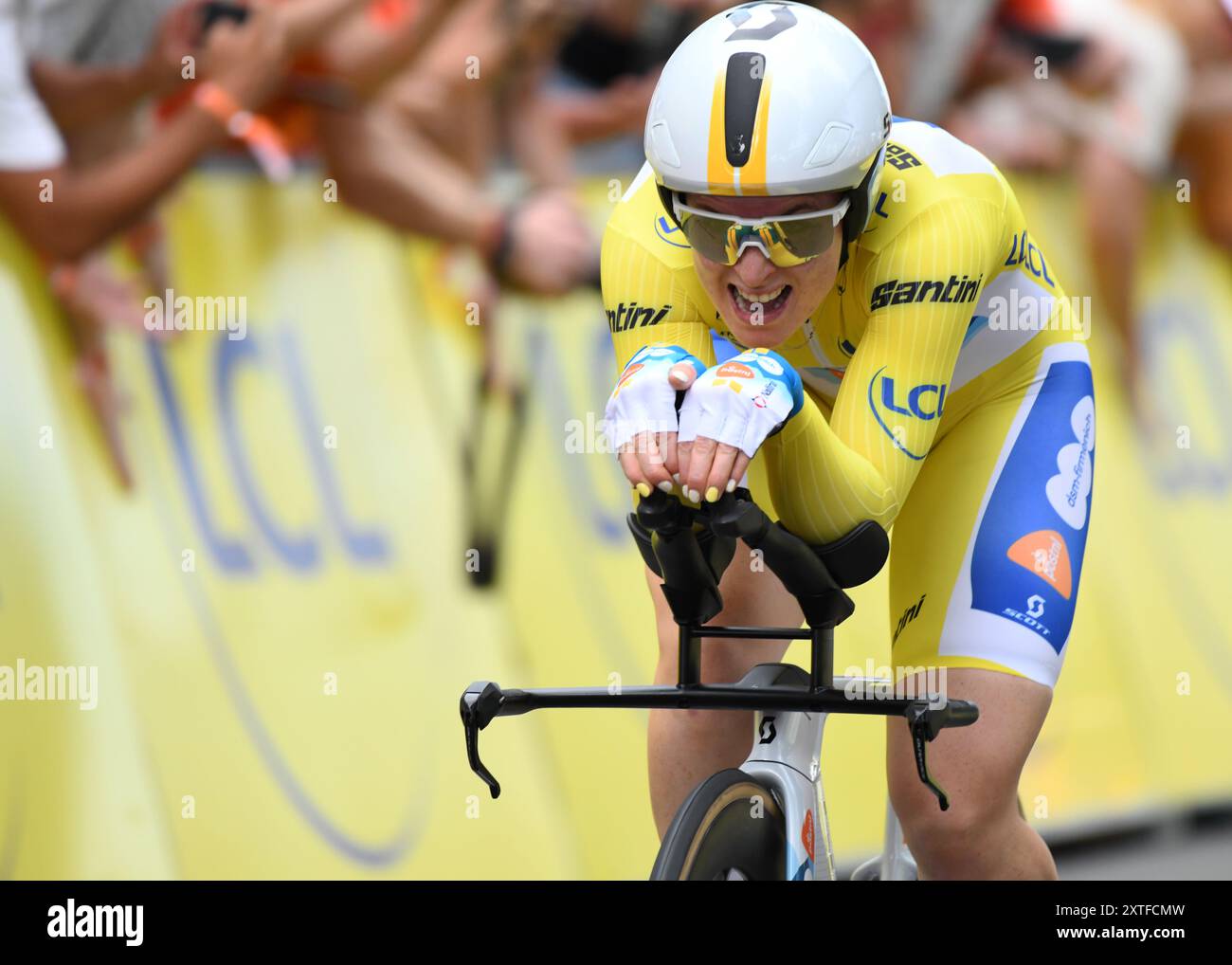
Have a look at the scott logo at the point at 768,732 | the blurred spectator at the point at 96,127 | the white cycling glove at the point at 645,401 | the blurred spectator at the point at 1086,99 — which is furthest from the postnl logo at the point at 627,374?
the blurred spectator at the point at 1086,99

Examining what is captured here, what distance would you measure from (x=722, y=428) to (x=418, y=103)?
11.8ft

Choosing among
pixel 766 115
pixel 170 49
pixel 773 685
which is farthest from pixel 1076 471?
pixel 170 49

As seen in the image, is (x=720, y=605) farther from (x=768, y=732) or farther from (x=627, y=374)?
(x=627, y=374)

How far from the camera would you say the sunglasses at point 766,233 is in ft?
9.27

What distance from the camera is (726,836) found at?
2762mm

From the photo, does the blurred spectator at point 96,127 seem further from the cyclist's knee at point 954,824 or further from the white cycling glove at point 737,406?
the white cycling glove at point 737,406

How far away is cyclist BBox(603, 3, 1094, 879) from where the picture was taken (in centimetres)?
276

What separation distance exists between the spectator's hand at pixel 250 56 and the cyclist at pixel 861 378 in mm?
2574

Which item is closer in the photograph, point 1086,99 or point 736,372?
point 736,372

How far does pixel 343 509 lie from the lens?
5703 mm

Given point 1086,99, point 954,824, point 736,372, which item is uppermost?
point 1086,99

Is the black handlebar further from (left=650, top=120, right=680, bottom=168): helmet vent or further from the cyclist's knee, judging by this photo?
(left=650, top=120, right=680, bottom=168): helmet vent

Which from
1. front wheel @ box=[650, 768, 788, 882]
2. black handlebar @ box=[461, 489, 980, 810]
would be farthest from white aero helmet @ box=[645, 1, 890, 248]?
front wheel @ box=[650, 768, 788, 882]

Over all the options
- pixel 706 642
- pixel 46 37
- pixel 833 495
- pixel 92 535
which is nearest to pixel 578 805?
pixel 92 535
